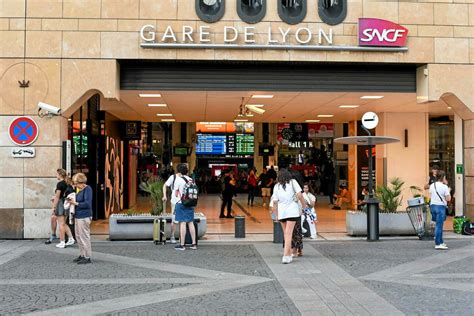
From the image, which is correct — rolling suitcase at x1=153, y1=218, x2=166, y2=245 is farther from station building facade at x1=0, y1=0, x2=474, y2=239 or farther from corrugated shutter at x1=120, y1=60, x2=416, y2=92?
corrugated shutter at x1=120, y1=60, x2=416, y2=92

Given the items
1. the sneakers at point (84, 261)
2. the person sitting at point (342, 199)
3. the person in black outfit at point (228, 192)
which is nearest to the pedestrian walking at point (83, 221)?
the sneakers at point (84, 261)

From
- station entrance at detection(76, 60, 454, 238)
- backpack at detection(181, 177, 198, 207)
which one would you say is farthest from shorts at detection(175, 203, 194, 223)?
station entrance at detection(76, 60, 454, 238)

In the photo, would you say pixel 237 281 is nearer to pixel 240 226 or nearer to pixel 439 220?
pixel 240 226

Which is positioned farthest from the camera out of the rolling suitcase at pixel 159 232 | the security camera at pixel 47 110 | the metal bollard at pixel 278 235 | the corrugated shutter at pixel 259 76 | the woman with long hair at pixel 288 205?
the corrugated shutter at pixel 259 76

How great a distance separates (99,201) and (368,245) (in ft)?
31.3

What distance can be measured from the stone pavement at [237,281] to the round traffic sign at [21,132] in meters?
2.51

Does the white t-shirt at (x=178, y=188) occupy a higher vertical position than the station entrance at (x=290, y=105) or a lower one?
lower

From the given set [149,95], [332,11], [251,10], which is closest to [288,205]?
[251,10]

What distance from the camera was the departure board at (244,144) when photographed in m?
36.2

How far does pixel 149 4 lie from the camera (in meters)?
13.8

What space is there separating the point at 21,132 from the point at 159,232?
13.5 ft

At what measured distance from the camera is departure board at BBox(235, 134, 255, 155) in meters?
36.2

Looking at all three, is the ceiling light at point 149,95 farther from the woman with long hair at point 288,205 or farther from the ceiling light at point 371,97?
the woman with long hair at point 288,205

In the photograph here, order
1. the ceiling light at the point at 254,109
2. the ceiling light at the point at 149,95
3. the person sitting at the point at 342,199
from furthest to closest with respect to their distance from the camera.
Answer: the person sitting at the point at 342,199 < the ceiling light at the point at 254,109 < the ceiling light at the point at 149,95
